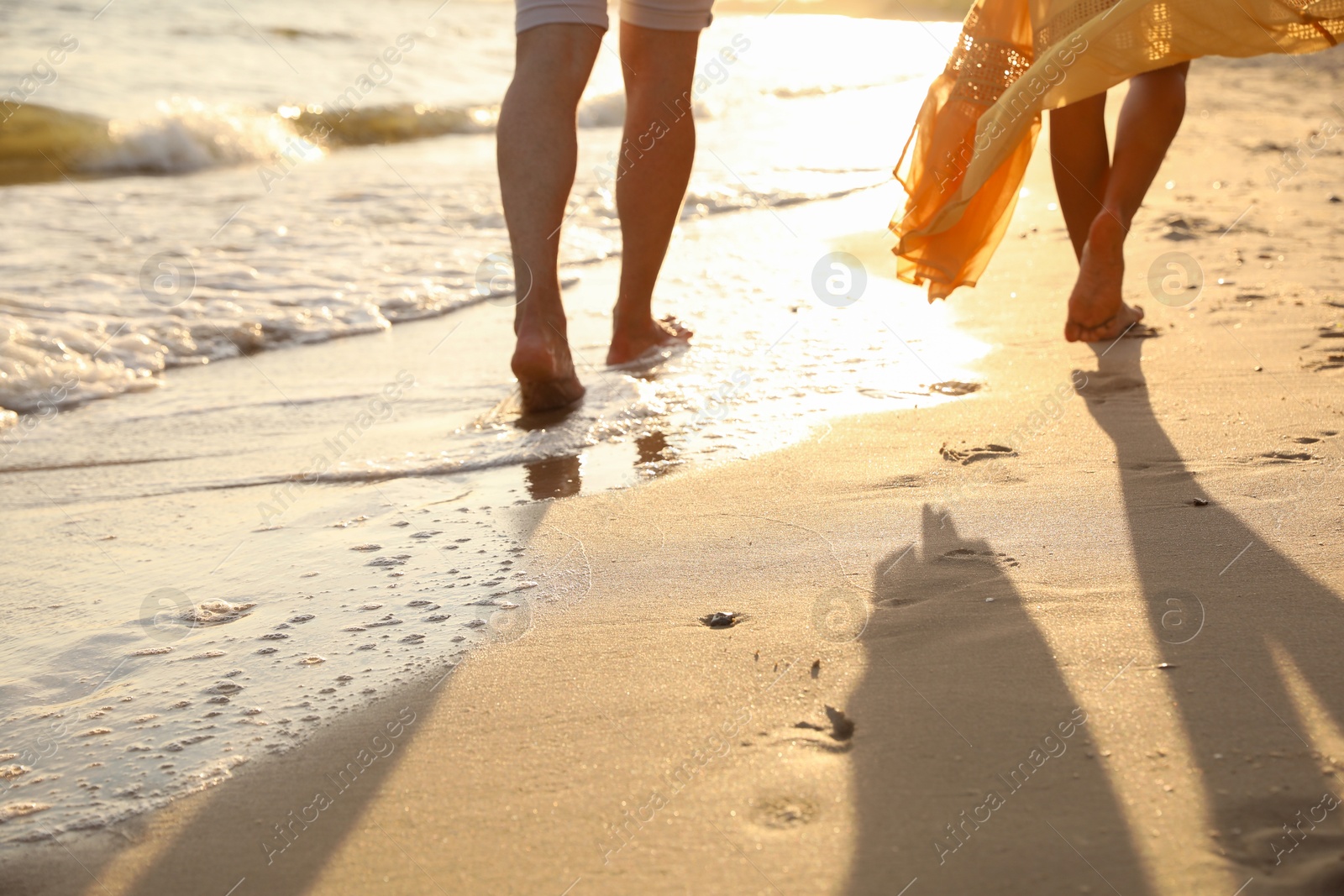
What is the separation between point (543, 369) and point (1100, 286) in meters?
1.16

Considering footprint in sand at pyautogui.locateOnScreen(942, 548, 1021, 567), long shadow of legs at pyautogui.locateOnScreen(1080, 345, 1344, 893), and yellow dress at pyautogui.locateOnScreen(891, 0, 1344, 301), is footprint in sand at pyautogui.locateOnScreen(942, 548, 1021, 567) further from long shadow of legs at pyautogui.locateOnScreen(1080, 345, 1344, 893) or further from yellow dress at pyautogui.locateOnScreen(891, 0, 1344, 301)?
yellow dress at pyautogui.locateOnScreen(891, 0, 1344, 301)

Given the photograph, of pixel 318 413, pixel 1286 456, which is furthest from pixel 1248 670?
pixel 318 413

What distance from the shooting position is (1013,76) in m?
2.28

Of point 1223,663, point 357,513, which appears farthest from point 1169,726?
point 357,513

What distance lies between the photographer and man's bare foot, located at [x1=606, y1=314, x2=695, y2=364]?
103 inches

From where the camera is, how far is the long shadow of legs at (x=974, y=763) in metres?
0.92

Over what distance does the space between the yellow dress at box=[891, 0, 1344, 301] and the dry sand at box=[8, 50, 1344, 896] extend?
51cm

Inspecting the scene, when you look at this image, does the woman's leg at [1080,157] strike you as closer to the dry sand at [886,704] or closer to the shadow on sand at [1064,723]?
the dry sand at [886,704]

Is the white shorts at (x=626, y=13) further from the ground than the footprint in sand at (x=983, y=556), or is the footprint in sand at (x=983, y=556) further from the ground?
the white shorts at (x=626, y=13)

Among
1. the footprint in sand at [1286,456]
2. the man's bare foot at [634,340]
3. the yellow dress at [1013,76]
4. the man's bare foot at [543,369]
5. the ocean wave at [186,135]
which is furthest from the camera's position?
the ocean wave at [186,135]

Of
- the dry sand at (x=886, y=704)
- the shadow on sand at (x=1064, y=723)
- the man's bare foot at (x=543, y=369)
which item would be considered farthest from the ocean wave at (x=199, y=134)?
the shadow on sand at (x=1064, y=723)

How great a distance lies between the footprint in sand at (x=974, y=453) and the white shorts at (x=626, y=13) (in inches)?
44.6

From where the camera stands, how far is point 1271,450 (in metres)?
1.78

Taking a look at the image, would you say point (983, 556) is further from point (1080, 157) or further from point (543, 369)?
point (1080, 157)
